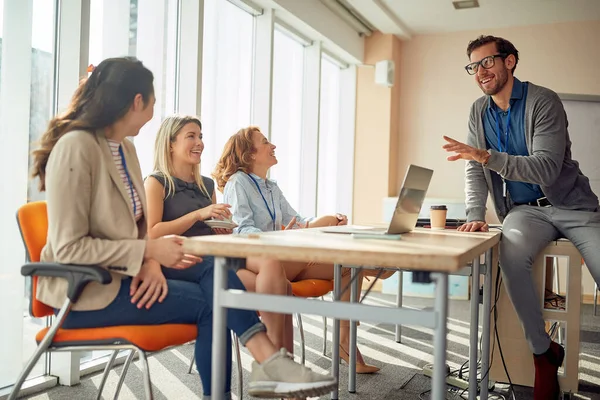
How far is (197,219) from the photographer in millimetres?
2389

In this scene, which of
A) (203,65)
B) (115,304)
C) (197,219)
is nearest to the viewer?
(115,304)

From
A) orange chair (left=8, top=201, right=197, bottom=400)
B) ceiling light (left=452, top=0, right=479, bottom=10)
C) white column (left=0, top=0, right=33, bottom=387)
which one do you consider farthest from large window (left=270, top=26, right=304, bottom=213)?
orange chair (left=8, top=201, right=197, bottom=400)

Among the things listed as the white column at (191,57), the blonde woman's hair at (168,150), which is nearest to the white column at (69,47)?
the blonde woman's hair at (168,150)

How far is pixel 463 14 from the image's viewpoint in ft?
19.0

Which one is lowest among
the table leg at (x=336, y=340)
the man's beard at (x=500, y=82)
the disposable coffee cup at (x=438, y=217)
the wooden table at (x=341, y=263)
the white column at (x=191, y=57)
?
the table leg at (x=336, y=340)

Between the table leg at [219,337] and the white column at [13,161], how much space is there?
1514mm

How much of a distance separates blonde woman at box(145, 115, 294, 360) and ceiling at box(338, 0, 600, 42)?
3.16m

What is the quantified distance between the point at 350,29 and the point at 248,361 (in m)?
3.75

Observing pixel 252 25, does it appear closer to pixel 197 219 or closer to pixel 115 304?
pixel 197 219

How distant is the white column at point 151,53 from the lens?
3.40 meters

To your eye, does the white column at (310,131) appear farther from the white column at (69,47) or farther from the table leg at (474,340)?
the table leg at (474,340)

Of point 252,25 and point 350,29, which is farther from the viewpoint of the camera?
point 350,29

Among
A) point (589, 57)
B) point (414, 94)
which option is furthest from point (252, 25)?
point (589, 57)

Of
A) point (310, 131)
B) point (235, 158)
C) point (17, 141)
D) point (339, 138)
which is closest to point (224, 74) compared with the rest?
point (235, 158)
